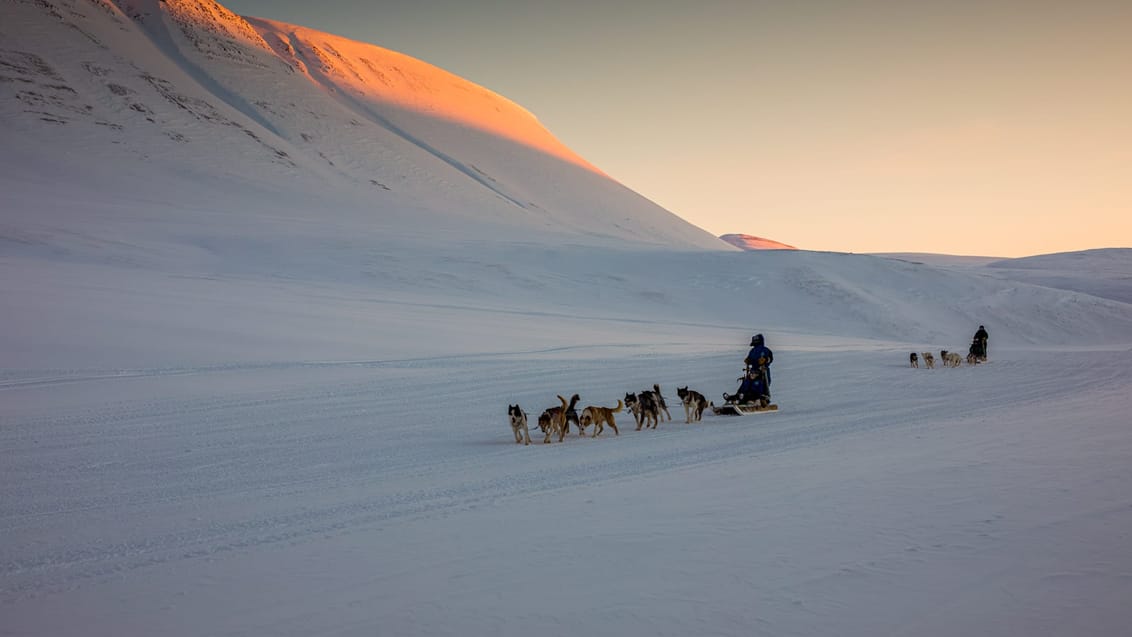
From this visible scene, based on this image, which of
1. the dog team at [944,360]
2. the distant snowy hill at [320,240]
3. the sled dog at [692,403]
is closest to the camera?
the sled dog at [692,403]

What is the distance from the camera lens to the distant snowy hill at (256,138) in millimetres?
59344

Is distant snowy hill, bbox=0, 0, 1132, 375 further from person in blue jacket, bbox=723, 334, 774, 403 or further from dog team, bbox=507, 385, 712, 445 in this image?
person in blue jacket, bbox=723, 334, 774, 403

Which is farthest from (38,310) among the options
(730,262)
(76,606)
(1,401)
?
(730,262)

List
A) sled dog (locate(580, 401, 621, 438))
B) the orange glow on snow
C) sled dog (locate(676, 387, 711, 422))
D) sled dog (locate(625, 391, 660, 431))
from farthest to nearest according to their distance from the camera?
the orange glow on snow < sled dog (locate(676, 387, 711, 422)) < sled dog (locate(625, 391, 660, 431)) < sled dog (locate(580, 401, 621, 438))

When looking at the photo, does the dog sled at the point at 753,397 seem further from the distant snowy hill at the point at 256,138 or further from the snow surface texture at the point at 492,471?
the distant snowy hill at the point at 256,138

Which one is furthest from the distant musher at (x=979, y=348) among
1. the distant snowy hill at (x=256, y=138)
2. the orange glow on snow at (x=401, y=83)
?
the orange glow on snow at (x=401, y=83)

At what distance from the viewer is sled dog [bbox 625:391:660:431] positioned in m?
11.6

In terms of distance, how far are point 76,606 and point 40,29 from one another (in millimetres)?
90665

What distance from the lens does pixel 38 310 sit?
754 inches

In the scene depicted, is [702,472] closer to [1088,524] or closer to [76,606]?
[1088,524]

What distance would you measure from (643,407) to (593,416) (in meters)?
1.04

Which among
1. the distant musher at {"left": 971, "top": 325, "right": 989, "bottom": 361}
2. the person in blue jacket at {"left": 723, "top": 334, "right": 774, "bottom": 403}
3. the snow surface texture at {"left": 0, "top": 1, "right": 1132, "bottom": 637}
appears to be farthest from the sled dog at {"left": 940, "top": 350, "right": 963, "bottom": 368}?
the person in blue jacket at {"left": 723, "top": 334, "right": 774, "bottom": 403}

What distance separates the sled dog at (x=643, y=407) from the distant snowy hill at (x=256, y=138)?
38925 mm

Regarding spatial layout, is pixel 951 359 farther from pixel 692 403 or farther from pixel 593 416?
pixel 593 416
